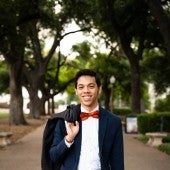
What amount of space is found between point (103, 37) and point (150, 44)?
594 centimetres

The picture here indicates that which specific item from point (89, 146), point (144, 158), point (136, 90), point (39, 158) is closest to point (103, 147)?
point (89, 146)

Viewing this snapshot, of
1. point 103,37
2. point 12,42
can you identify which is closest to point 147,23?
point 103,37

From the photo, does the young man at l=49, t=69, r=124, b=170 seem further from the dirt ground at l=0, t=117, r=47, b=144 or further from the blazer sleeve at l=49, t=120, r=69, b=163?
the dirt ground at l=0, t=117, r=47, b=144

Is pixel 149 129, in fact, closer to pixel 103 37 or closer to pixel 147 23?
pixel 147 23

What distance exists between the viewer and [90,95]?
4.14 metres

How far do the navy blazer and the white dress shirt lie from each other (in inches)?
1.2

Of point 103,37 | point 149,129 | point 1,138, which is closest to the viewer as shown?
point 1,138

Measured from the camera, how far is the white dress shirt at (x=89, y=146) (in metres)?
4.02

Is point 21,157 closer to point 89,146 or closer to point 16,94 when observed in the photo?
point 89,146

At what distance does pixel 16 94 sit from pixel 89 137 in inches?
944

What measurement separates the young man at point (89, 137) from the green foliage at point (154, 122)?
54.5 ft

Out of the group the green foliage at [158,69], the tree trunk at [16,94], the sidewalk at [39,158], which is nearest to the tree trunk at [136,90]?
the tree trunk at [16,94]

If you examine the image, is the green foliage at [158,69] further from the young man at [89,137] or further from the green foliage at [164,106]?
the young man at [89,137]

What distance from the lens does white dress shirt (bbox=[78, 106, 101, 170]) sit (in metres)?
4.02
